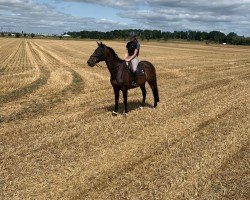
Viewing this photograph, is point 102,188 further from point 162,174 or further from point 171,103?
point 171,103

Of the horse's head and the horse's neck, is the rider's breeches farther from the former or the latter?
the horse's head

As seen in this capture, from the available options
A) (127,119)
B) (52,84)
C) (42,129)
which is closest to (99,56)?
(127,119)

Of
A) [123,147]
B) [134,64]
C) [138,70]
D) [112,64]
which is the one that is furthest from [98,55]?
[123,147]

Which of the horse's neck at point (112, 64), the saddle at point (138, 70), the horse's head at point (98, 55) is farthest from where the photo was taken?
the saddle at point (138, 70)

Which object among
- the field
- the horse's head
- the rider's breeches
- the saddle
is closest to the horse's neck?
the horse's head

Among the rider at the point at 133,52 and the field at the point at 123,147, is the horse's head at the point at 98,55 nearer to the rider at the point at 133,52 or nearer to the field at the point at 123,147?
the rider at the point at 133,52

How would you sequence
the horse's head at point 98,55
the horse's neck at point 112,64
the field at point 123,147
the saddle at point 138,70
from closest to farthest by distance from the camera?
the field at point 123,147
the horse's head at point 98,55
the horse's neck at point 112,64
the saddle at point 138,70

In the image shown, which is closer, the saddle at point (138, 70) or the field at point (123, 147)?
the field at point (123, 147)

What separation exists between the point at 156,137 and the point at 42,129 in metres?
3.77

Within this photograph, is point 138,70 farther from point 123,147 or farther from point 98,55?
point 123,147

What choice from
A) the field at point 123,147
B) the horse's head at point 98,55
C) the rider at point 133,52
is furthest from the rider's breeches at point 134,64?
the field at point 123,147

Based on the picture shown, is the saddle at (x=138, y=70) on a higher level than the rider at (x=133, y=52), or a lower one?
lower

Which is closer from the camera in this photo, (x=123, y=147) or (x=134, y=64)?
(x=123, y=147)

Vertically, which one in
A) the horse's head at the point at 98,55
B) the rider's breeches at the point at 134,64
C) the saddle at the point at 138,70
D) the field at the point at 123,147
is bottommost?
the field at the point at 123,147
